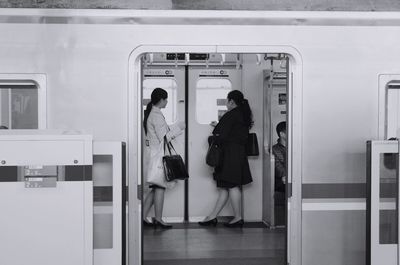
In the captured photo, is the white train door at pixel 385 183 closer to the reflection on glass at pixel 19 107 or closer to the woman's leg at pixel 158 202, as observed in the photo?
the reflection on glass at pixel 19 107

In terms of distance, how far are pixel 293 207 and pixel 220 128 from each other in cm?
339

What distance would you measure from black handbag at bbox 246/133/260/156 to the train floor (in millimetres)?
1044

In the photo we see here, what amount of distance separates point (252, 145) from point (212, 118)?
76 cm

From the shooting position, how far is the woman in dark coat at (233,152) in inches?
325

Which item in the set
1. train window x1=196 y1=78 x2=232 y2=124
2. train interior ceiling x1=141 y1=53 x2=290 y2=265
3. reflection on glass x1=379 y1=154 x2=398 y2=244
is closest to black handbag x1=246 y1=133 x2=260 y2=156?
train interior ceiling x1=141 y1=53 x2=290 y2=265

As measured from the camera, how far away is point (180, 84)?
9148 millimetres

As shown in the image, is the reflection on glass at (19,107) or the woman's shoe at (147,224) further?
the woman's shoe at (147,224)

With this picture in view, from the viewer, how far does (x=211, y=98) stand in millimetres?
9086

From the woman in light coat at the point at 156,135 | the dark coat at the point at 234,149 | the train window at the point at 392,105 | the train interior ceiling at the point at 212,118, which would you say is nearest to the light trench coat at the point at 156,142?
the woman in light coat at the point at 156,135

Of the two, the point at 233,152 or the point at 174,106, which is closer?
the point at 233,152

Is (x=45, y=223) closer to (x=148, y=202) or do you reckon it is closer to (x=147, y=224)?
(x=148, y=202)

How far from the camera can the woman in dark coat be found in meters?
8.25

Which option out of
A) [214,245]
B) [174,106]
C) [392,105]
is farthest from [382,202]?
[174,106]

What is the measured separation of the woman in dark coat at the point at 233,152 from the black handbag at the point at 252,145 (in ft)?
0.73
